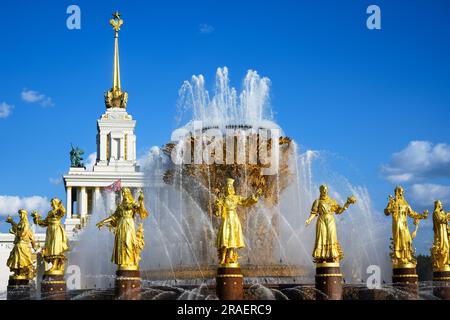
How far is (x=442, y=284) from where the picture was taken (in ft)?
76.6

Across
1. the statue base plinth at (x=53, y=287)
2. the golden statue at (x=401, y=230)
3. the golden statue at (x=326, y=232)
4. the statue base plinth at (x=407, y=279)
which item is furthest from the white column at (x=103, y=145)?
the golden statue at (x=326, y=232)

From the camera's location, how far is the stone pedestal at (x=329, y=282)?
19938 mm

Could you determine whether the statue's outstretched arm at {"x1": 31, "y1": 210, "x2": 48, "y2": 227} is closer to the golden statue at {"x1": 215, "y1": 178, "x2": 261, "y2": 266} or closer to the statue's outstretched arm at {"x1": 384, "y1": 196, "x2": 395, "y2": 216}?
the golden statue at {"x1": 215, "y1": 178, "x2": 261, "y2": 266}

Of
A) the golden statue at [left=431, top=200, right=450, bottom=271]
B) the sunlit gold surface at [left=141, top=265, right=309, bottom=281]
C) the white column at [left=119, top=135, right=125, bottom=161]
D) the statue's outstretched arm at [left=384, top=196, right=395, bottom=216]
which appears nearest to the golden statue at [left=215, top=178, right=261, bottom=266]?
the sunlit gold surface at [left=141, top=265, right=309, bottom=281]

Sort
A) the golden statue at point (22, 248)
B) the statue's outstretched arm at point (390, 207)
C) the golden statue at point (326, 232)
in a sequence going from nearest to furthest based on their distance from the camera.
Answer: the golden statue at point (326, 232) → the statue's outstretched arm at point (390, 207) → the golden statue at point (22, 248)

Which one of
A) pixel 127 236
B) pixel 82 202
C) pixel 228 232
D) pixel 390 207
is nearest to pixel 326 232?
pixel 228 232

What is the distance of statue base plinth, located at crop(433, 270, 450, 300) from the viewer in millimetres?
23156

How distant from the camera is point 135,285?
65.2 ft

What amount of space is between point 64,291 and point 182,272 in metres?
2.91

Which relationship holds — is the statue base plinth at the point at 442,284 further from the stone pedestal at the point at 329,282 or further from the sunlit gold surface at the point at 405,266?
the stone pedestal at the point at 329,282

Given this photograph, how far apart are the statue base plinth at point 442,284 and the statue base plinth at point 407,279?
4.08ft
